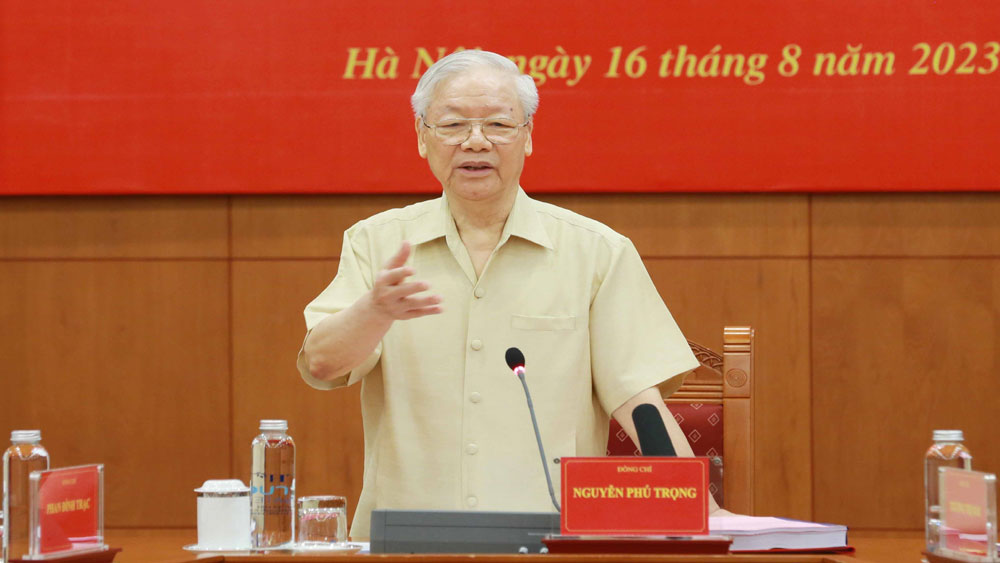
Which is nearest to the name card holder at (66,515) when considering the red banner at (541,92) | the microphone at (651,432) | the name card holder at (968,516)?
the microphone at (651,432)

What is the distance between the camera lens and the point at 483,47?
379 cm

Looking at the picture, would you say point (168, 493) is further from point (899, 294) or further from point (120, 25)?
point (899, 294)

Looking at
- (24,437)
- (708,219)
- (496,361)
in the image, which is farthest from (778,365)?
(24,437)

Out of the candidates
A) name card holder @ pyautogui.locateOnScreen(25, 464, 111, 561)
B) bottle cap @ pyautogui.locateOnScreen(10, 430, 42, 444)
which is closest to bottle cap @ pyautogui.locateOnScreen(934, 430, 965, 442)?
name card holder @ pyautogui.locateOnScreen(25, 464, 111, 561)

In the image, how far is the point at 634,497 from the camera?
1516 mm

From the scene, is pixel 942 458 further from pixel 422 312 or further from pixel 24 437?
pixel 24 437

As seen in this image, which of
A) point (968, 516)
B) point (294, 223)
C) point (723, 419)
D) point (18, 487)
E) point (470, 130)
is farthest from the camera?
point (294, 223)

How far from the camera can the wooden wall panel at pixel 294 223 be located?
3.91m

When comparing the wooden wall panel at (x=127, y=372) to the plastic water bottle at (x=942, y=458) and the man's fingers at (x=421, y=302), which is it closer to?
the man's fingers at (x=421, y=302)

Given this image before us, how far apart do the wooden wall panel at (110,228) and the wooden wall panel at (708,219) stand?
1.15 metres

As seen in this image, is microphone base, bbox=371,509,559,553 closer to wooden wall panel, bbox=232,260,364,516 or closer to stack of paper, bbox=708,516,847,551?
stack of paper, bbox=708,516,847,551

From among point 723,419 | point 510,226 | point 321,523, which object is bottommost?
point 321,523

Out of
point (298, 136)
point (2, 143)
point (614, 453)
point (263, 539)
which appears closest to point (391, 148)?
point (298, 136)

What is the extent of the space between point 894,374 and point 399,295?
2.51 meters
